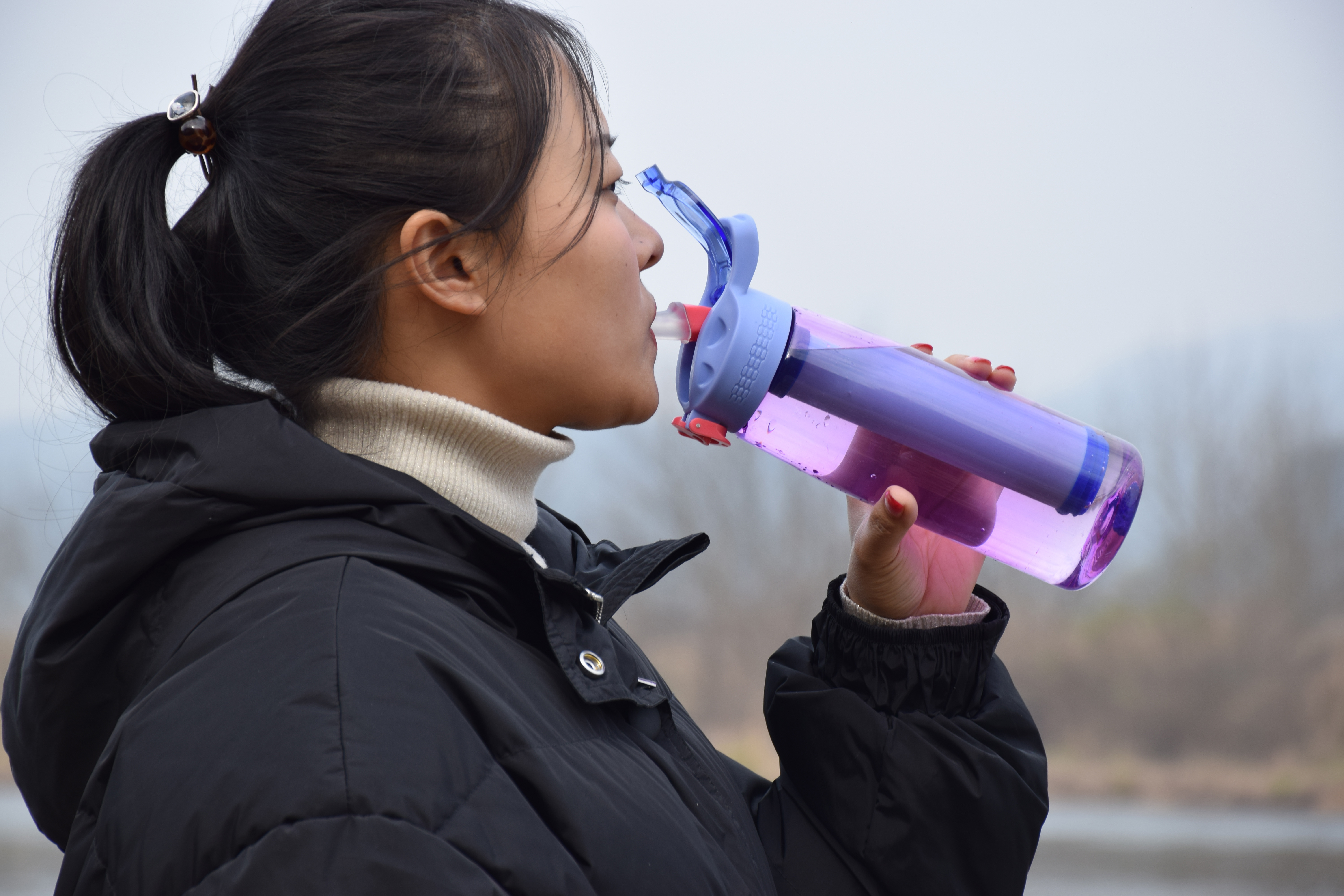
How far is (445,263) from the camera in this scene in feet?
2.07

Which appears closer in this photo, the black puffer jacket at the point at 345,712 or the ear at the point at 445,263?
the black puffer jacket at the point at 345,712

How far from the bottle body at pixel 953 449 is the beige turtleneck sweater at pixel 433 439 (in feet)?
0.62

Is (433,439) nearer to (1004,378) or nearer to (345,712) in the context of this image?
(345,712)

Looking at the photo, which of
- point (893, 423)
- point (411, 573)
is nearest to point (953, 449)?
point (893, 423)

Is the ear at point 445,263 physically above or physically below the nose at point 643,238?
below

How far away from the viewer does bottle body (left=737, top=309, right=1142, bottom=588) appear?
0.73m

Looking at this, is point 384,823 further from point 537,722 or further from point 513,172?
point 513,172

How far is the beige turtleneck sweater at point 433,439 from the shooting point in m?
0.61

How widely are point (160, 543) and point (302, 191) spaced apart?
0.77 ft

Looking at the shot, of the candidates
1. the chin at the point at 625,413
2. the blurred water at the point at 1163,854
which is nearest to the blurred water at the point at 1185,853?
the blurred water at the point at 1163,854

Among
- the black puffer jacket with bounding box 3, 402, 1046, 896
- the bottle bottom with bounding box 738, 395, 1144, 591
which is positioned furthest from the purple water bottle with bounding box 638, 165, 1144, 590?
the black puffer jacket with bounding box 3, 402, 1046, 896

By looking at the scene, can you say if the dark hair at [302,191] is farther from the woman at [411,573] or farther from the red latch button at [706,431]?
the red latch button at [706,431]

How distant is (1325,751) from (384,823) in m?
2.27

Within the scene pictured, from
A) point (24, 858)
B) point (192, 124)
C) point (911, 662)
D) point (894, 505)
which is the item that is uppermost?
point (192, 124)
